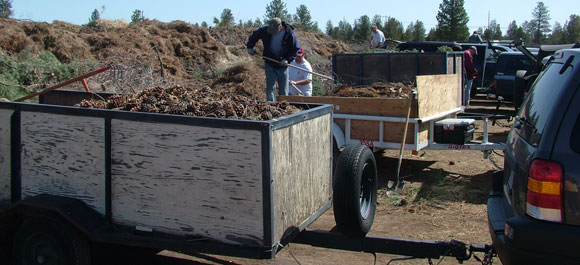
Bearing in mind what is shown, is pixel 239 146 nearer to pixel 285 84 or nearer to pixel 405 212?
pixel 405 212

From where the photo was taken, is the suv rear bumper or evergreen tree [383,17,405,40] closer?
the suv rear bumper

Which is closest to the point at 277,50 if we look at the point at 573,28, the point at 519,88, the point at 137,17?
the point at 519,88

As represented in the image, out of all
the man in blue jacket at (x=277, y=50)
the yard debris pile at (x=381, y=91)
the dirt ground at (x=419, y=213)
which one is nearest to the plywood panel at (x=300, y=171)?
the dirt ground at (x=419, y=213)

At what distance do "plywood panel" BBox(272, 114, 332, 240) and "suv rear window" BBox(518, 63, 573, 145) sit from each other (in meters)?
1.48

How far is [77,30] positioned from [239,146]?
24333 mm

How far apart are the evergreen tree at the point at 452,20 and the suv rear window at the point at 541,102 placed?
46.1 metres

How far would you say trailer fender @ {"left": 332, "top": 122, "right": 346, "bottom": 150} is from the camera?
8.06 m

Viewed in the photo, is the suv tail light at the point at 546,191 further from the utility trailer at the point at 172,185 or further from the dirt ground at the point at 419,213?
the dirt ground at the point at 419,213

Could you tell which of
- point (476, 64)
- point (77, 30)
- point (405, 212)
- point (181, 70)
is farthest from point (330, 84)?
point (77, 30)

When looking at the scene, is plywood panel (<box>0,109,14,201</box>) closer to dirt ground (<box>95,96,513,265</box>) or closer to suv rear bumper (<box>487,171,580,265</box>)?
dirt ground (<box>95,96,513,265</box>)

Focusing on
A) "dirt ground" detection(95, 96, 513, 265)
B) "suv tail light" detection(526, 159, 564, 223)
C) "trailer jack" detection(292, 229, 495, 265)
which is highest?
"suv tail light" detection(526, 159, 564, 223)

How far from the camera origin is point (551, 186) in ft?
9.90

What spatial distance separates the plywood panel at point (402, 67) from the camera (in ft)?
35.1

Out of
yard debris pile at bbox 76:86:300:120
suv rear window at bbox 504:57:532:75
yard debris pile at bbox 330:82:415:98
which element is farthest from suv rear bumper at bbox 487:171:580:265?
suv rear window at bbox 504:57:532:75
